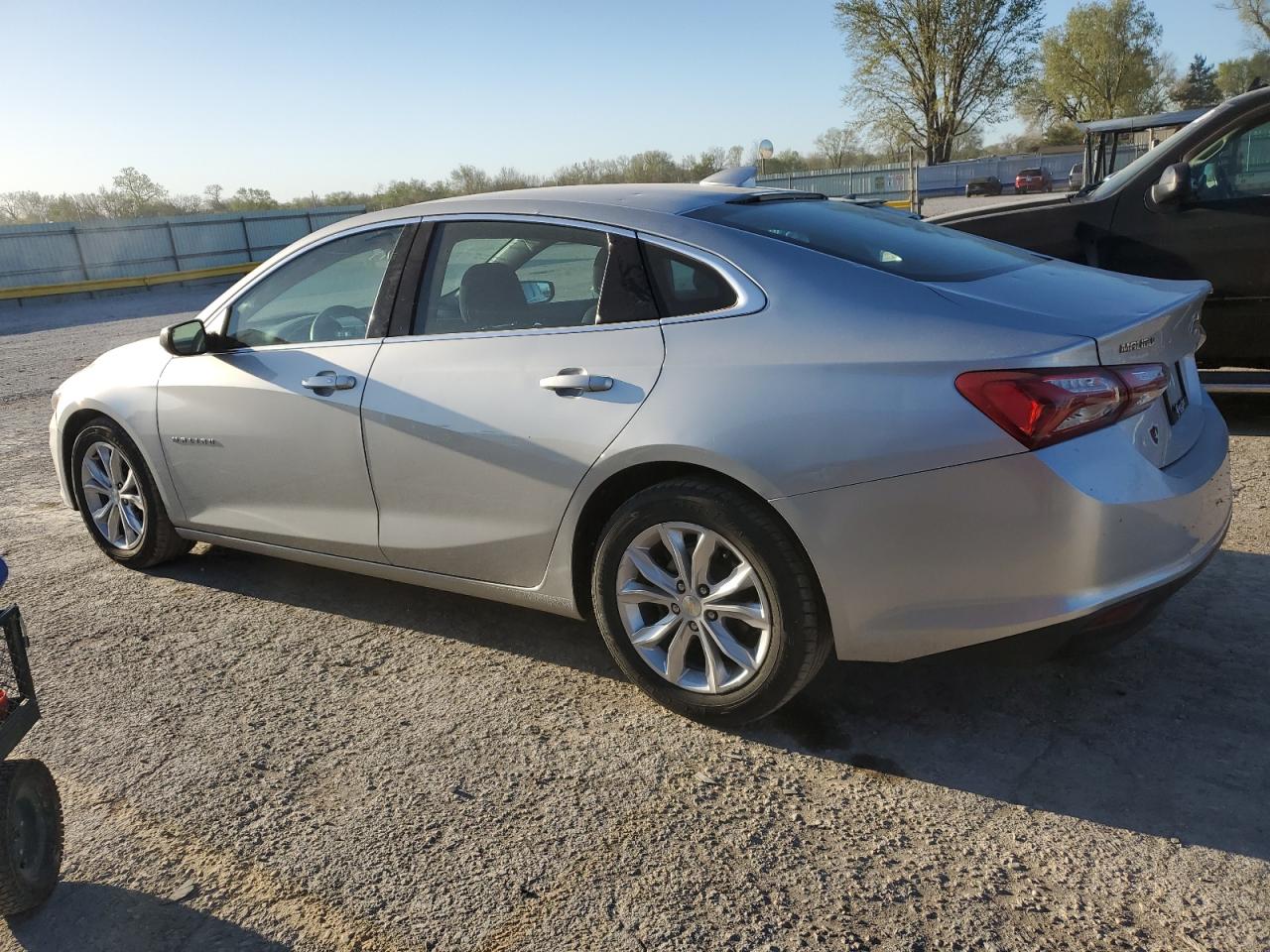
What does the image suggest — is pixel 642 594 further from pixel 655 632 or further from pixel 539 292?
pixel 539 292

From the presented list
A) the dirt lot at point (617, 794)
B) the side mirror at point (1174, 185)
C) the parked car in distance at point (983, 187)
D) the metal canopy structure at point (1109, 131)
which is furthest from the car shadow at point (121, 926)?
the parked car in distance at point (983, 187)

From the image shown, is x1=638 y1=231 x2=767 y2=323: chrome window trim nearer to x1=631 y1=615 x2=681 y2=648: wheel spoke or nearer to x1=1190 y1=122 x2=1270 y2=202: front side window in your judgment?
x1=631 y1=615 x2=681 y2=648: wheel spoke

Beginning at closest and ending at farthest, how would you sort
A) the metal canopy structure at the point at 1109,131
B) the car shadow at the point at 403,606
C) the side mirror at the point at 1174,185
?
the car shadow at the point at 403,606
the side mirror at the point at 1174,185
the metal canopy structure at the point at 1109,131

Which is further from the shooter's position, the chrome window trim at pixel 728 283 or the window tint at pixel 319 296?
the window tint at pixel 319 296

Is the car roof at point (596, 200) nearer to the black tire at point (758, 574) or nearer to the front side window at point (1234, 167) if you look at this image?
the black tire at point (758, 574)

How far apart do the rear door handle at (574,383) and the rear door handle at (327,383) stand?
0.88m

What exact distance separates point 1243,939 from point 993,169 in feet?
175

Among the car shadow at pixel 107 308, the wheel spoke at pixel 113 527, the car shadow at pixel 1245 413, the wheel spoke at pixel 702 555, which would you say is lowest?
the car shadow at pixel 107 308

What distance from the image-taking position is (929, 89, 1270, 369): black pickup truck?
19.1 feet

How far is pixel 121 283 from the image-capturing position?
28.5 meters

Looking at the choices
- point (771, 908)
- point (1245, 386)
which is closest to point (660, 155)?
point (1245, 386)

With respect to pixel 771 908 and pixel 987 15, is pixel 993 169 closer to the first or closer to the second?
pixel 987 15

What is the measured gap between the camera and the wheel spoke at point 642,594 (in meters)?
3.17

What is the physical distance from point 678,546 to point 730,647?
0.34 m
